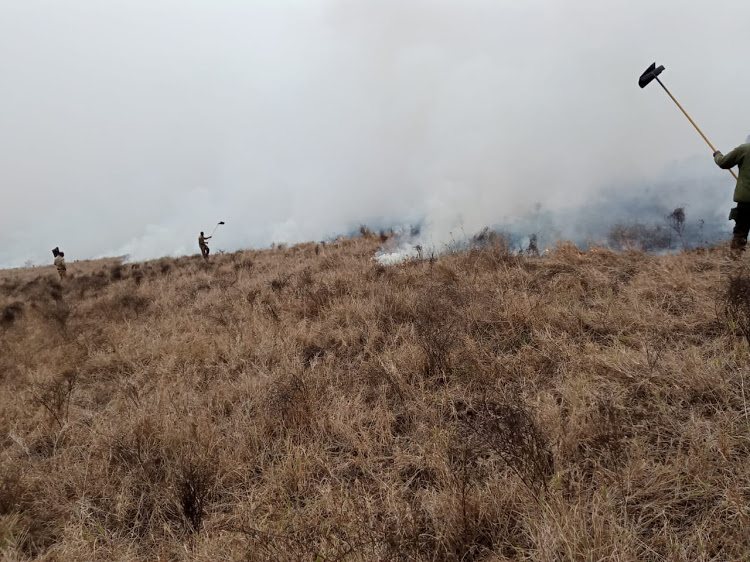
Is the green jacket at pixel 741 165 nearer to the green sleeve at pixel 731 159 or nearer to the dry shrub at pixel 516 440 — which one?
the green sleeve at pixel 731 159

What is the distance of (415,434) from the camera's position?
2.43 m

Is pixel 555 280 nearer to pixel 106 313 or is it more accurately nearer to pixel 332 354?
pixel 332 354

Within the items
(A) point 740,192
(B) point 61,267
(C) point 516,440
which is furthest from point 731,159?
(B) point 61,267

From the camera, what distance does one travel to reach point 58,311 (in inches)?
310

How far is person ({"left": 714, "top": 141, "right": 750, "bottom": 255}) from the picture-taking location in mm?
5328

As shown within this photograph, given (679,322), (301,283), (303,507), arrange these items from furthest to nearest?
1. (301,283)
2. (679,322)
3. (303,507)

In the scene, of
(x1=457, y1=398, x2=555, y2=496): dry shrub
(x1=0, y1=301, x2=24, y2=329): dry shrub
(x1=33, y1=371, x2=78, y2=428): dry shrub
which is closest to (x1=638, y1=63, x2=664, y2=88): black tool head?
(x1=457, y1=398, x2=555, y2=496): dry shrub

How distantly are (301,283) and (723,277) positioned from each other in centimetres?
649

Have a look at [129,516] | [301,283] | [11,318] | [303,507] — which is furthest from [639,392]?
[11,318]

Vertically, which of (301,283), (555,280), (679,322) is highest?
(301,283)

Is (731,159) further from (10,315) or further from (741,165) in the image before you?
(10,315)

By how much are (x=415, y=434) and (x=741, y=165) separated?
6.75 m

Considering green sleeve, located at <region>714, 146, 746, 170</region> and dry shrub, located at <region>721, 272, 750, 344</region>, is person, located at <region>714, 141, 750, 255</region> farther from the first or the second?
dry shrub, located at <region>721, 272, 750, 344</region>

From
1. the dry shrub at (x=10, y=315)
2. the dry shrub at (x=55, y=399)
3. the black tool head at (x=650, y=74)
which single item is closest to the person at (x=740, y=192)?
the black tool head at (x=650, y=74)
